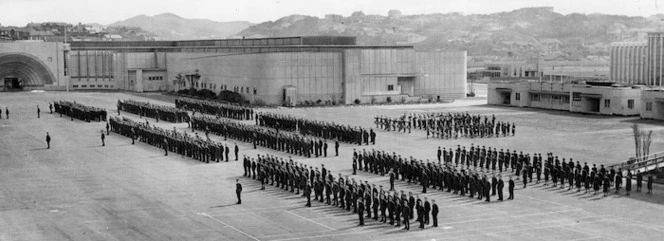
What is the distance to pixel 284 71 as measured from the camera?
3159 inches

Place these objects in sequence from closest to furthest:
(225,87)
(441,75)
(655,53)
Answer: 1. (441,75)
2. (225,87)
3. (655,53)

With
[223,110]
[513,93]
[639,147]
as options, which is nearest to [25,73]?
[223,110]

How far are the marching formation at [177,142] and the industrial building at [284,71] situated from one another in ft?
89.1

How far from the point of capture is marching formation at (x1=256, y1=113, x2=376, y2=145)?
48438 mm

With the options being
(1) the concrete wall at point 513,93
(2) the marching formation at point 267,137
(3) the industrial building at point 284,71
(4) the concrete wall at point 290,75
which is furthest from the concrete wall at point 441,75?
(2) the marching formation at point 267,137

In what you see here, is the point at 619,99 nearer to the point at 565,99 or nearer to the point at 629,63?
the point at 565,99

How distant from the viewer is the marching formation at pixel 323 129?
48.4 m

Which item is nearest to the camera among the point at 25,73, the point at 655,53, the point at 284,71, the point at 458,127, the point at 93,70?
the point at 458,127

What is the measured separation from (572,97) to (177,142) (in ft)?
123

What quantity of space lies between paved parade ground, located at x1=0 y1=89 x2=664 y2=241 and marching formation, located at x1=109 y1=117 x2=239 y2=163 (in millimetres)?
733

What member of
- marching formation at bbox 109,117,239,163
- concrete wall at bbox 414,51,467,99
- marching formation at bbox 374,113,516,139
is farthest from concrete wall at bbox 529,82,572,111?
marching formation at bbox 109,117,239,163

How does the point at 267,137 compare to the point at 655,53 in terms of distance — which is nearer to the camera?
the point at 267,137

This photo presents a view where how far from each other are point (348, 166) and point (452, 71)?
51624mm

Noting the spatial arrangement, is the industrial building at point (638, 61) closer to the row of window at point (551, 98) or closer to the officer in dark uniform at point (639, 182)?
the row of window at point (551, 98)
